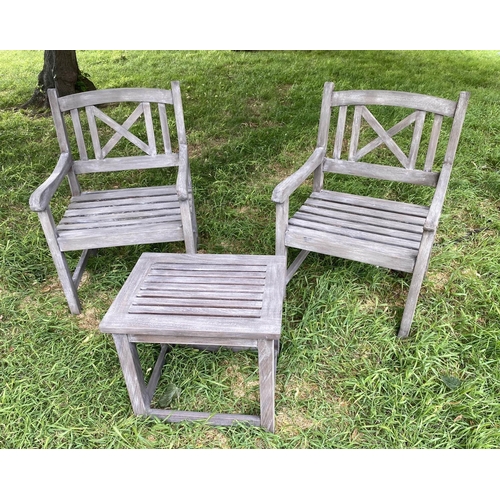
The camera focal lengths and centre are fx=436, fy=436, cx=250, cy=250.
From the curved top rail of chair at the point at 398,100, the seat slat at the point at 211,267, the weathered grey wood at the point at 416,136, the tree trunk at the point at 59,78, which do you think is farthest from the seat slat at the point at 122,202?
the tree trunk at the point at 59,78

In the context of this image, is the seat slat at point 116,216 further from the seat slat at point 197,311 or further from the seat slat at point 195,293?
the seat slat at point 197,311

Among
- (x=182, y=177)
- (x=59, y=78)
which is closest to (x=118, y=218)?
(x=182, y=177)

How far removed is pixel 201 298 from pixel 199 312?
116 millimetres

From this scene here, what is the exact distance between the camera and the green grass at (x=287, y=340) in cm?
214

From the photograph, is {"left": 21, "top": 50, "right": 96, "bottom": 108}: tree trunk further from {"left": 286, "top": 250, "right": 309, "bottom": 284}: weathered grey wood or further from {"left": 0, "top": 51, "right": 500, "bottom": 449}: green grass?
{"left": 286, "top": 250, "right": 309, "bottom": 284}: weathered grey wood

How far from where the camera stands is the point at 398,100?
8.55 ft

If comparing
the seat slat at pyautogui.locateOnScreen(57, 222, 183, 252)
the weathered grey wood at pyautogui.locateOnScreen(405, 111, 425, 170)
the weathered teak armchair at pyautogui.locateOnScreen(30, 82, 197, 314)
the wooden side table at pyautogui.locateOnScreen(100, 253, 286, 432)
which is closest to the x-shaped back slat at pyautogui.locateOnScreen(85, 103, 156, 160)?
the weathered teak armchair at pyautogui.locateOnScreen(30, 82, 197, 314)

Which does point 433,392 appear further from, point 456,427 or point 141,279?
point 141,279

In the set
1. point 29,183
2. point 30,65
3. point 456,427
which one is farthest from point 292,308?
point 30,65

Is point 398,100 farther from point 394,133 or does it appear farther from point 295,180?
point 295,180

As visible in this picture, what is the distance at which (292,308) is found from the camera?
282 cm

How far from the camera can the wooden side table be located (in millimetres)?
1881

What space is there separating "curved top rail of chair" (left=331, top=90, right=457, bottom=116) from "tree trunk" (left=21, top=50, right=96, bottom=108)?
4261 millimetres

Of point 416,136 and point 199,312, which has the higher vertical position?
point 416,136
